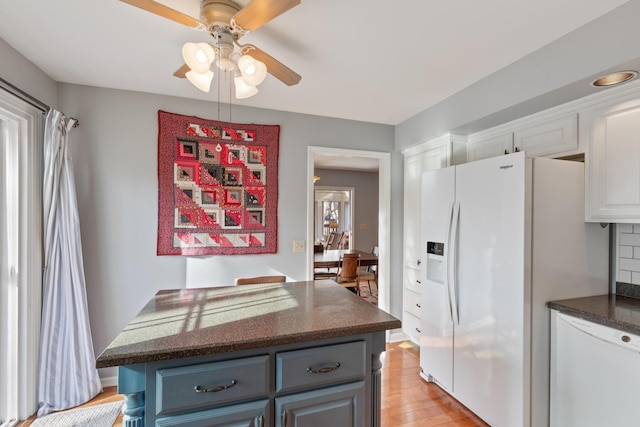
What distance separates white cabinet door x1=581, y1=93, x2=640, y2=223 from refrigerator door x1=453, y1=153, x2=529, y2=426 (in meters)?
0.52

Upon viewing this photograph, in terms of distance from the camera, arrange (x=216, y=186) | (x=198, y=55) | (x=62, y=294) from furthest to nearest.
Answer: (x=216, y=186), (x=62, y=294), (x=198, y=55)

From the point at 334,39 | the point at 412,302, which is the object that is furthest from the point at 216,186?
the point at 412,302

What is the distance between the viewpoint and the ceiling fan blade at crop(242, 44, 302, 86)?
148 cm

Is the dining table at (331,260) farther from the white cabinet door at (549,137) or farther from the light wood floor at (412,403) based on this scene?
the white cabinet door at (549,137)

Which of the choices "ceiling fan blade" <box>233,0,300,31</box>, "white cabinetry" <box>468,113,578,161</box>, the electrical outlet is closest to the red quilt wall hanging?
the electrical outlet

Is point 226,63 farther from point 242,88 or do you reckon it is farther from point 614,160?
point 614,160

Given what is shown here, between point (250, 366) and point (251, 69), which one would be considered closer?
point (250, 366)

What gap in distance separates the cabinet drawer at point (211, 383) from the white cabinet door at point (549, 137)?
227cm

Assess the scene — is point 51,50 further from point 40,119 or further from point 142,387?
point 142,387

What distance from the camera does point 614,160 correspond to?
1741 millimetres

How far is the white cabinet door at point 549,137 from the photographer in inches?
77.0

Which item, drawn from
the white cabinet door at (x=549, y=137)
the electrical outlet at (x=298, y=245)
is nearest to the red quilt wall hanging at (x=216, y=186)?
the electrical outlet at (x=298, y=245)

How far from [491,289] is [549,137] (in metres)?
1.16

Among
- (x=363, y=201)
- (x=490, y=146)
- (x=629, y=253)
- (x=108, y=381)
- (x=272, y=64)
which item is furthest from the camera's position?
(x=363, y=201)
